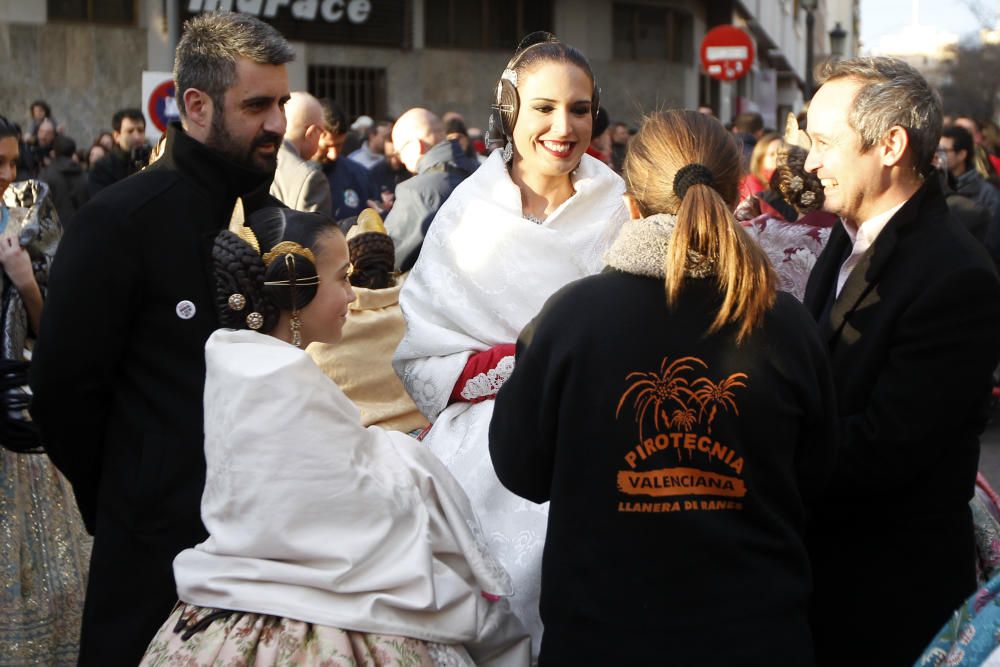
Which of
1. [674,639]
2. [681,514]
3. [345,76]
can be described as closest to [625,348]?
[681,514]

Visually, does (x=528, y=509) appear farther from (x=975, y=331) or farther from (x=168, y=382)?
(x=975, y=331)

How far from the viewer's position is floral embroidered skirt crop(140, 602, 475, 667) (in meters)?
2.63

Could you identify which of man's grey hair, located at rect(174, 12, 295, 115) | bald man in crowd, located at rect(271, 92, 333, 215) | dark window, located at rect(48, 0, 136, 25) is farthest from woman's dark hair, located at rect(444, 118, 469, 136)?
dark window, located at rect(48, 0, 136, 25)

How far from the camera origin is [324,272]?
9.93ft

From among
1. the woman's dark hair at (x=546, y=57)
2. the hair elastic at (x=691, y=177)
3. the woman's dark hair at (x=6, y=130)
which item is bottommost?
the hair elastic at (x=691, y=177)

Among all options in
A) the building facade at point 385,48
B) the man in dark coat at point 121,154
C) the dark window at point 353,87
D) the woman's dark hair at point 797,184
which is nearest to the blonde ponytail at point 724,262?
the woman's dark hair at point 797,184

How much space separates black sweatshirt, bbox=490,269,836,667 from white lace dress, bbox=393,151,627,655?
32.1 inches

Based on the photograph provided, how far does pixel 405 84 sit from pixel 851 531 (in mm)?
20882

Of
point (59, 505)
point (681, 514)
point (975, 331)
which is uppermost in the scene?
point (975, 331)

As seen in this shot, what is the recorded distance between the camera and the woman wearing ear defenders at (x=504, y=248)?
3.60m

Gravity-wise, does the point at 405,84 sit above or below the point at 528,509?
above

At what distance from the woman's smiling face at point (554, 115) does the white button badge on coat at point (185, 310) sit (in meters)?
1.12

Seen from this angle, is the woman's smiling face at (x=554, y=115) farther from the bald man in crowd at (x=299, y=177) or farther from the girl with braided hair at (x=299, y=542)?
the bald man in crowd at (x=299, y=177)

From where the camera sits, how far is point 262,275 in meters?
2.88
